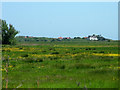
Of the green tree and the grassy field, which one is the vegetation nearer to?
the green tree

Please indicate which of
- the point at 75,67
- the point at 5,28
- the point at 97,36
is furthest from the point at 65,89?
the point at 97,36

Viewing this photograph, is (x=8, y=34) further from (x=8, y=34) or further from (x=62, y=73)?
(x=62, y=73)

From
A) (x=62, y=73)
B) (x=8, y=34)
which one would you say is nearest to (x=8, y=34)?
(x=8, y=34)

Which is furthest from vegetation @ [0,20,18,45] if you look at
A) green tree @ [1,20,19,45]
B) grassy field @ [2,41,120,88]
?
grassy field @ [2,41,120,88]

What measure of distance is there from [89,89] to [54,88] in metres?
1.28

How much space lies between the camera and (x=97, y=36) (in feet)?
595

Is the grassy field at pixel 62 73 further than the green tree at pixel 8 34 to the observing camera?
No

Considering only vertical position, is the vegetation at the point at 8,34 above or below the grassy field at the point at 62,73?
above

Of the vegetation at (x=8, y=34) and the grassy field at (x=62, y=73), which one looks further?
the vegetation at (x=8, y=34)

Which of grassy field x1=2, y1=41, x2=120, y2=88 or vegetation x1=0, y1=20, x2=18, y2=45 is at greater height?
vegetation x1=0, y1=20, x2=18, y2=45

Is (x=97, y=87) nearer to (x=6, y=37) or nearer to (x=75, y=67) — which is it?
(x=75, y=67)

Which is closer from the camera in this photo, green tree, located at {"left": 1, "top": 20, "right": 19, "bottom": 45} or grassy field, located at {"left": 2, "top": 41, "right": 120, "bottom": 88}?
grassy field, located at {"left": 2, "top": 41, "right": 120, "bottom": 88}

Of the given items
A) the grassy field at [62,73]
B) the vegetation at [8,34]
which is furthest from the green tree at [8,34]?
the grassy field at [62,73]

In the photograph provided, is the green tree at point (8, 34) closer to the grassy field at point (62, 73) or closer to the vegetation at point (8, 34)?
the vegetation at point (8, 34)
